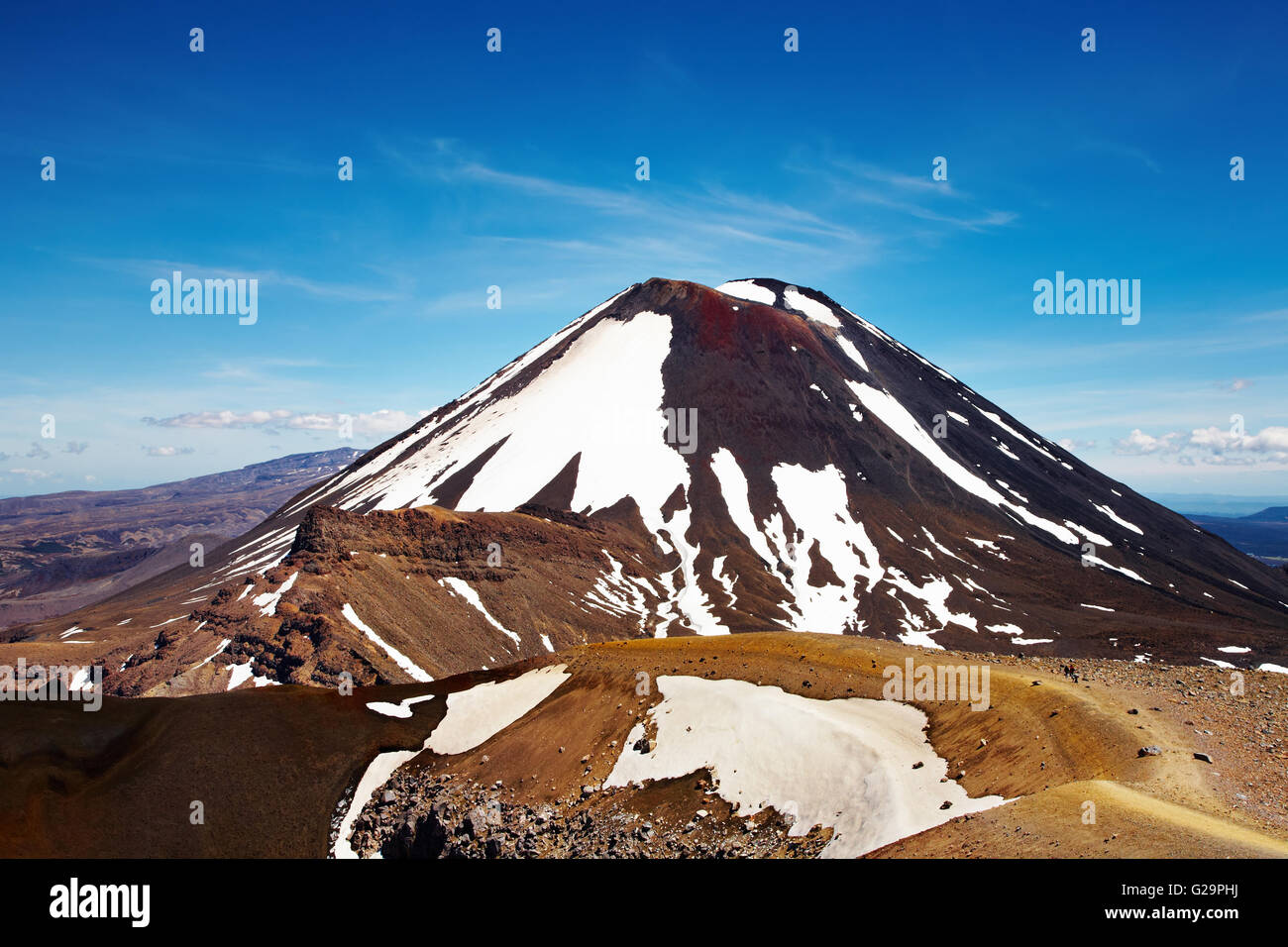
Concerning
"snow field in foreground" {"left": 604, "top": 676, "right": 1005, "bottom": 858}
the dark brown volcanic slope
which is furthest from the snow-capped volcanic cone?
"snow field in foreground" {"left": 604, "top": 676, "right": 1005, "bottom": 858}

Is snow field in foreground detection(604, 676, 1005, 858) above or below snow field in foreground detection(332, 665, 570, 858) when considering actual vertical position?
above

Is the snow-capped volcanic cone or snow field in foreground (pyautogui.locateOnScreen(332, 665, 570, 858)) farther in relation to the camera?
the snow-capped volcanic cone

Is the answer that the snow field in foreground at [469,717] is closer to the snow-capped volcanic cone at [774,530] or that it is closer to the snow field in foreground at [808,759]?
the snow field in foreground at [808,759]

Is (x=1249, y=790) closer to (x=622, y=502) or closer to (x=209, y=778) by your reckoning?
(x=209, y=778)

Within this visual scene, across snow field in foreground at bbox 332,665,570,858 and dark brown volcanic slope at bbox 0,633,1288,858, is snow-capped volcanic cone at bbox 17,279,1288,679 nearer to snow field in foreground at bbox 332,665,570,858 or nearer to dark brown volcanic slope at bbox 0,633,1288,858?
snow field in foreground at bbox 332,665,570,858
